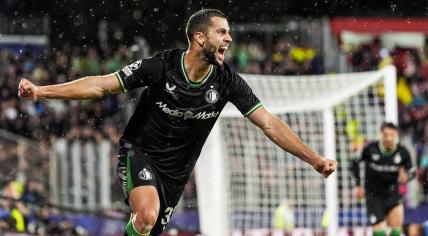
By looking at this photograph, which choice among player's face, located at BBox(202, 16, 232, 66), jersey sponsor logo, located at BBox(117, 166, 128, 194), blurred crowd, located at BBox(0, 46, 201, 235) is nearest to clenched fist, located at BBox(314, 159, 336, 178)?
player's face, located at BBox(202, 16, 232, 66)

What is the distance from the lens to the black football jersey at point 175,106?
27.8 ft

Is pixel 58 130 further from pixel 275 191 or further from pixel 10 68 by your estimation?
pixel 275 191

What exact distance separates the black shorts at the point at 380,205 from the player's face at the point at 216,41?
20.9 ft

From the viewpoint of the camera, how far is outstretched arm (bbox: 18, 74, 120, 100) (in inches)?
302

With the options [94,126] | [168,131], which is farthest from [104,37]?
[168,131]

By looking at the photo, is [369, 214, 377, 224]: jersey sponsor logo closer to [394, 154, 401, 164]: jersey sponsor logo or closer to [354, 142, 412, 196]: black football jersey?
[354, 142, 412, 196]: black football jersey

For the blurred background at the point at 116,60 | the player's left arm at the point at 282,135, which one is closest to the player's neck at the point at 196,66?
the player's left arm at the point at 282,135

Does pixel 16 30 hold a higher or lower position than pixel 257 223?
higher

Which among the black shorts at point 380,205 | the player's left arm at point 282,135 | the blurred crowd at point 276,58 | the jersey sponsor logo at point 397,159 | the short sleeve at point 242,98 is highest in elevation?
the blurred crowd at point 276,58

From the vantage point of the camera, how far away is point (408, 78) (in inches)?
927

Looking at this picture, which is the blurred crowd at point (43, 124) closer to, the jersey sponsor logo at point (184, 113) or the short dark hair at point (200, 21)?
the jersey sponsor logo at point (184, 113)

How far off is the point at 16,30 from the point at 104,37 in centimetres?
246

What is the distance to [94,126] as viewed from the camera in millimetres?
21594

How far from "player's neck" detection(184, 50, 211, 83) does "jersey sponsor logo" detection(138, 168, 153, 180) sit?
0.79 meters
